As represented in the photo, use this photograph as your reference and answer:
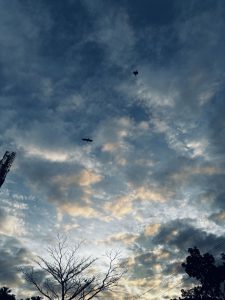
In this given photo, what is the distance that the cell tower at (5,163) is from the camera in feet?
173

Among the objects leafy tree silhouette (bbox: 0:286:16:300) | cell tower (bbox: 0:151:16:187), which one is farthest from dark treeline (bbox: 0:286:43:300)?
cell tower (bbox: 0:151:16:187)

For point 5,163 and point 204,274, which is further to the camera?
point 5,163

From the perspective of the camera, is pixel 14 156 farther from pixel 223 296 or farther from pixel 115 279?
pixel 223 296

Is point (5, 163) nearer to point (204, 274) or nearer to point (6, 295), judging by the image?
point (6, 295)

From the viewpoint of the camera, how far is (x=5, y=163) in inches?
2103

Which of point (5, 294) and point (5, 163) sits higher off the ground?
point (5, 163)

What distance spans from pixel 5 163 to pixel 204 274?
40095 mm

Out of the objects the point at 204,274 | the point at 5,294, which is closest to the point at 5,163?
the point at 5,294

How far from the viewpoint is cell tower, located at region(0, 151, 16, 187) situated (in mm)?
52688

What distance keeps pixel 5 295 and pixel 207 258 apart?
105 ft

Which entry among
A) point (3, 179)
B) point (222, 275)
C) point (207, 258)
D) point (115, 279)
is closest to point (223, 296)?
point (222, 275)

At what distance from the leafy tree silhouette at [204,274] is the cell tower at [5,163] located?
1420 inches

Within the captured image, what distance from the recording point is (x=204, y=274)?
3956 cm

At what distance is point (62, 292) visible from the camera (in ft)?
71.4
